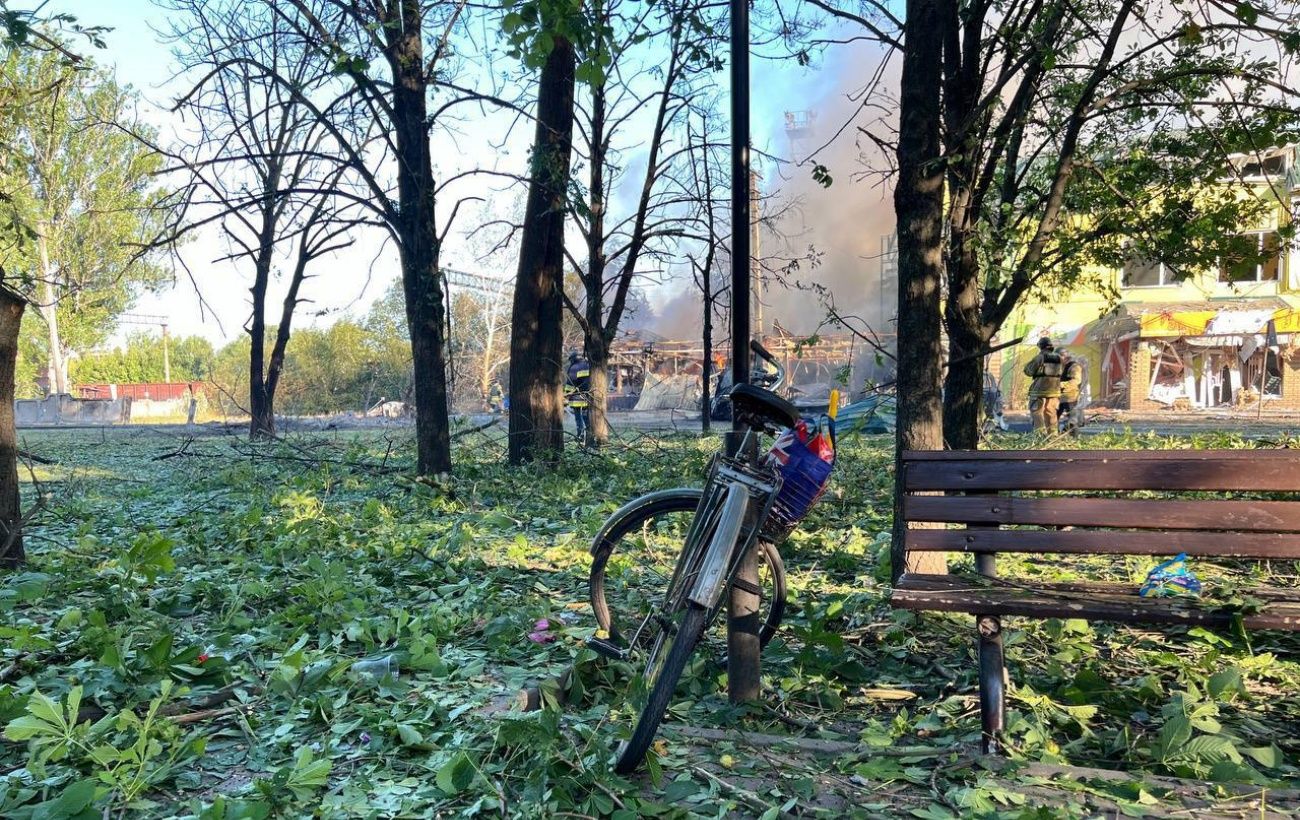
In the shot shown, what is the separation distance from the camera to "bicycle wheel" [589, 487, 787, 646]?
3.63 metres

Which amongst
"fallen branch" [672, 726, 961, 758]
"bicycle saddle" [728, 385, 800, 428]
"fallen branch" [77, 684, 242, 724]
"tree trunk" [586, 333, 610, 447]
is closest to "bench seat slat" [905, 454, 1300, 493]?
"bicycle saddle" [728, 385, 800, 428]

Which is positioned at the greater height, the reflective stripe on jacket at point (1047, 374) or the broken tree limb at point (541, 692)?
the reflective stripe on jacket at point (1047, 374)

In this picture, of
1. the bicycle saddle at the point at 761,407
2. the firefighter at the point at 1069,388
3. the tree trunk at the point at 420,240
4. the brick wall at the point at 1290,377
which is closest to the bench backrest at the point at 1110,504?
the bicycle saddle at the point at 761,407

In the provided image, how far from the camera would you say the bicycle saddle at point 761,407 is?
3.21 m

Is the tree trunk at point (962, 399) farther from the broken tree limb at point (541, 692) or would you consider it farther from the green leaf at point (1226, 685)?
the broken tree limb at point (541, 692)

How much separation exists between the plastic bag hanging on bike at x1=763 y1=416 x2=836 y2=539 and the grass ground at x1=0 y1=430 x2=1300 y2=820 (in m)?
0.74

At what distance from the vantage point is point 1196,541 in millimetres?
3150

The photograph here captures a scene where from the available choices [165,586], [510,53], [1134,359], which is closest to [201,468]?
[165,586]

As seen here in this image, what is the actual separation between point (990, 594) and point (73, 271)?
1604 inches

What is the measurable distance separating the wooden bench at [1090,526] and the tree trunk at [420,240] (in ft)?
24.3

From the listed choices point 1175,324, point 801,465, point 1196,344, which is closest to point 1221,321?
point 1196,344

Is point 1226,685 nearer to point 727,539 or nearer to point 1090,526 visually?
point 1090,526

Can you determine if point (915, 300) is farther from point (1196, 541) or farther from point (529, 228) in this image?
point (529, 228)

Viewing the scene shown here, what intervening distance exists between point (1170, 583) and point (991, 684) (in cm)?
78
